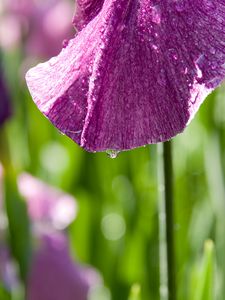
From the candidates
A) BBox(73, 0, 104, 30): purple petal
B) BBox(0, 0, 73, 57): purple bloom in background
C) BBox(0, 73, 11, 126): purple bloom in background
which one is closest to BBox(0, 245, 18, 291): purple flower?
BBox(0, 73, 11, 126): purple bloom in background

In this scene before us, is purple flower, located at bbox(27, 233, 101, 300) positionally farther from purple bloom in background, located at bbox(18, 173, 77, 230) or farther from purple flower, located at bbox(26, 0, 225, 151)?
purple flower, located at bbox(26, 0, 225, 151)

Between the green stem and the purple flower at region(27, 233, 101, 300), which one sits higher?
the green stem

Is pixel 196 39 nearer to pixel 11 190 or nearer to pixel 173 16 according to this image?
pixel 173 16

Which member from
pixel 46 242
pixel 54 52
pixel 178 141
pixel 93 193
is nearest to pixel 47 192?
pixel 46 242

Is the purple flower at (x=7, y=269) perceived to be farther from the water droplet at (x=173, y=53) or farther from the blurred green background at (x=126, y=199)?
the water droplet at (x=173, y=53)

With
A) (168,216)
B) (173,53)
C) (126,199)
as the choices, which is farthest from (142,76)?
(126,199)

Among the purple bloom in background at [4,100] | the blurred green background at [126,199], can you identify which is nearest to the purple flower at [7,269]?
the blurred green background at [126,199]
